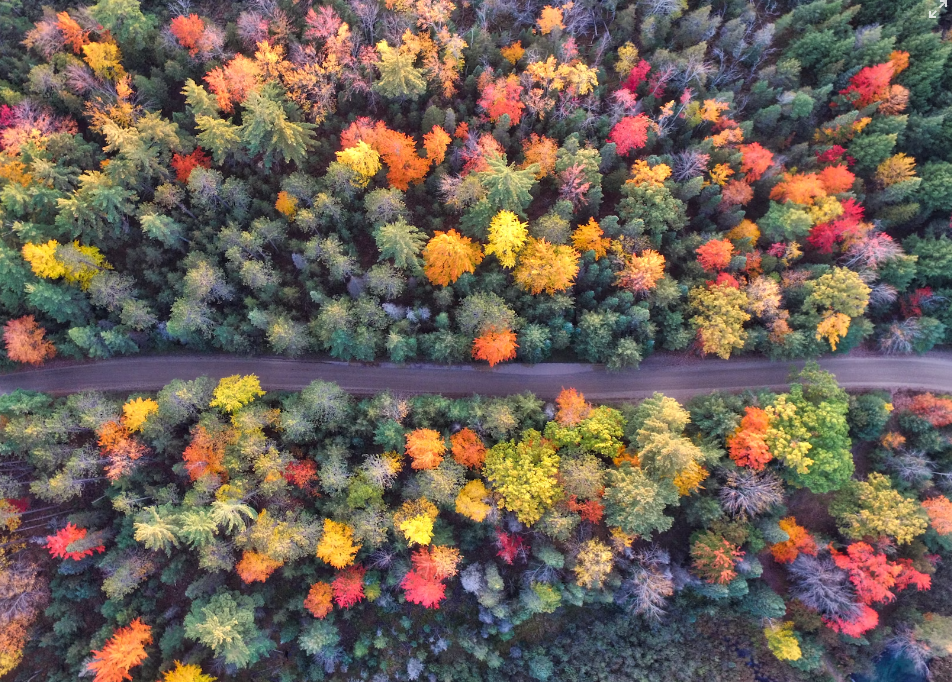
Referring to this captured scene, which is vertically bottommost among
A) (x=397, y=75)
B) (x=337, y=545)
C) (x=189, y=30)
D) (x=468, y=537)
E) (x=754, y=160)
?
(x=468, y=537)

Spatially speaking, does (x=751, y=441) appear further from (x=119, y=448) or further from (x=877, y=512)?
(x=119, y=448)

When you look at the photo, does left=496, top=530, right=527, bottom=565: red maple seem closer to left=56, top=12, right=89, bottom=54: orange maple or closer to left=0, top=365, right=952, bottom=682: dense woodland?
left=0, top=365, right=952, bottom=682: dense woodland

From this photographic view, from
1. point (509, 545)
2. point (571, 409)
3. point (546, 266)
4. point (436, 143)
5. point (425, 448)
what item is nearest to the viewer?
point (425, 448)

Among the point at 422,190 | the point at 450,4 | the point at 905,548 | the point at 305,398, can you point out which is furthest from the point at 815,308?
the point at 305,398

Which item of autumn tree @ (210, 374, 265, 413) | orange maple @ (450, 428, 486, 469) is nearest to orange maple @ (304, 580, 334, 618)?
orange maple @ (450, 428, 486, 469)

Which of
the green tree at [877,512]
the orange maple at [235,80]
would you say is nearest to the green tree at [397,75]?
the orange maple at [235,80]

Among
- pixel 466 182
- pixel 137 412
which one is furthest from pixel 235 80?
pixel 137 412
